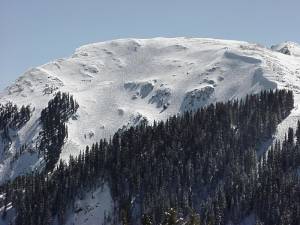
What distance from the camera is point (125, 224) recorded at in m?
81.9

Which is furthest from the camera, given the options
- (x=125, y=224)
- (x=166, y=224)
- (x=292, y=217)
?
(x=292, y=217)

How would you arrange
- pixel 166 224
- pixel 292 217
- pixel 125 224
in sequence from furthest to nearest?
pixel 292 217 → pixel 125 224 → pixel 166 224

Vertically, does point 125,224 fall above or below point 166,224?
below

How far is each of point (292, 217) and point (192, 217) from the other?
132234mm

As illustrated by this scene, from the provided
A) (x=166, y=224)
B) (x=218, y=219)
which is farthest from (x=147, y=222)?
(x=218, y=219)

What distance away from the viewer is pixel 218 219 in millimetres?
197000

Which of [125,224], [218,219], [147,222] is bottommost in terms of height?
[218,219]

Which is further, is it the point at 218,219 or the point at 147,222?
the point at 218,219

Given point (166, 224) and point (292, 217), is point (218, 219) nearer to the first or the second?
point (292, 217)

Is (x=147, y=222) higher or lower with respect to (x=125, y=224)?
higher

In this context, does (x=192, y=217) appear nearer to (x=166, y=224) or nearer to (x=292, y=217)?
(x=166, y=224)

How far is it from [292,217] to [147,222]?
13507 centimetres

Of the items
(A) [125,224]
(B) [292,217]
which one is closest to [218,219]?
(B) [292,217]

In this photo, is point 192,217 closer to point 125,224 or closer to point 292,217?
point 125,224
